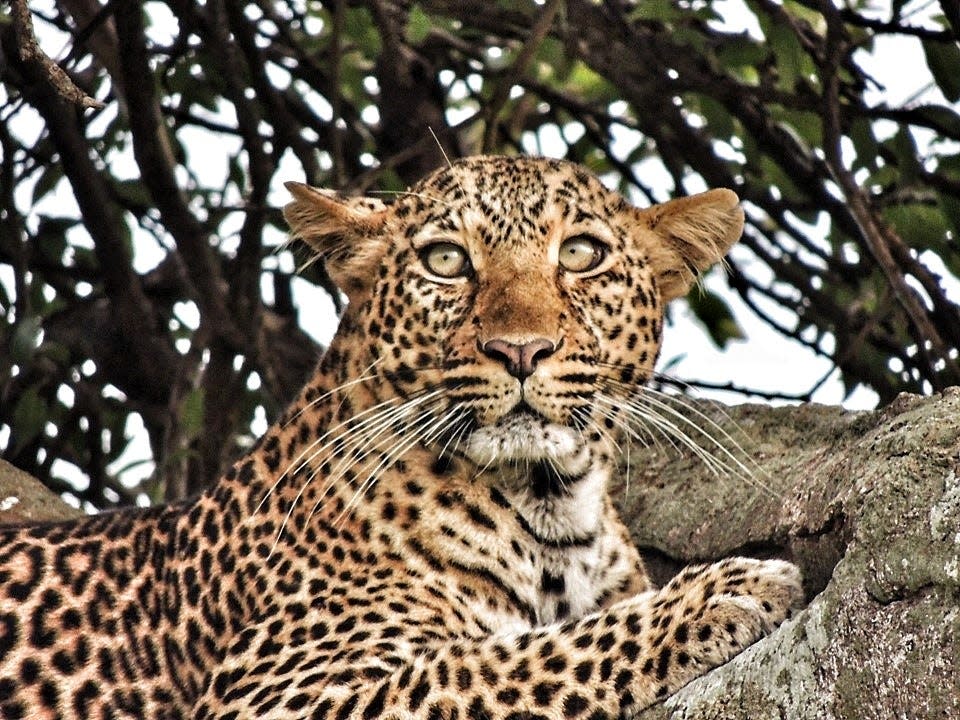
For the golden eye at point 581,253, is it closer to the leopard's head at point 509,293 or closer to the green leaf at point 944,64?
the leopard's head at point 509,293

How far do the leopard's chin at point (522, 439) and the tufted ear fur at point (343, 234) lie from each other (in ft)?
3.11

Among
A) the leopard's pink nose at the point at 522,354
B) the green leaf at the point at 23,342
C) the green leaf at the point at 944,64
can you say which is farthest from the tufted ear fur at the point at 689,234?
the green leaf at the point at 23,342

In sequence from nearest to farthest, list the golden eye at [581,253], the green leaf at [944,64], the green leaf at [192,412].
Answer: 1. the golden eye at [581,253]
2. the green leaf at [944,64]
3. the green leaf at [192,412]

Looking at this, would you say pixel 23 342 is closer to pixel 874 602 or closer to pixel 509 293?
pixel 509 293

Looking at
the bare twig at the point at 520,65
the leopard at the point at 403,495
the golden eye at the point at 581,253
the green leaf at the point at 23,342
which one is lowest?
the leopard at the point at 403,495

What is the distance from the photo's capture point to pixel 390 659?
570cm

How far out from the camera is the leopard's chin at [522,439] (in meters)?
5.95

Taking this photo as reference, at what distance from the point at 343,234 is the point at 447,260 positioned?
455 millimetres

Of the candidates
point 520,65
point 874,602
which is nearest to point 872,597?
point 874,602

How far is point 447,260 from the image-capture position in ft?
21.2

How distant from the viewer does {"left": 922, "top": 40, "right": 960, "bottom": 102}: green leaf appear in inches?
292

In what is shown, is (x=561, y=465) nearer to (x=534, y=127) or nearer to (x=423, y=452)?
(x=423, y=452)

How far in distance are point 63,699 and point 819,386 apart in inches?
141

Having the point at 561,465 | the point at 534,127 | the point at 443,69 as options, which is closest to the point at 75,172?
the point at 443,69
